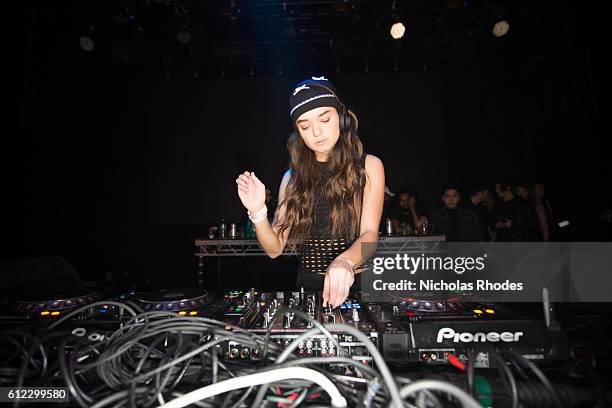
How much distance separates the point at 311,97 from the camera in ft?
4.74

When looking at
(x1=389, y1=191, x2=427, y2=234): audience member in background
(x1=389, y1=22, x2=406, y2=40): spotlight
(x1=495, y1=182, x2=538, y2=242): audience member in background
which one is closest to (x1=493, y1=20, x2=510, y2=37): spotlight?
(x1=389, y1=22, x2=406, y2=40): spotlight

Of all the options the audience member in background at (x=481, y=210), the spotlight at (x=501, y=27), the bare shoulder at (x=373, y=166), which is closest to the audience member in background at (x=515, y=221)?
the audience member in background at (x=481, y=210)

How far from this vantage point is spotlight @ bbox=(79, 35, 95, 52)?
522cm

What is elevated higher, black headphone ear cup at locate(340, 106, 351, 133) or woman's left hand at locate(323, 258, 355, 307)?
black headphone ear cup at locate(340, 106, 351, 133)

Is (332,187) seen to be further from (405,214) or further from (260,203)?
(405,214)

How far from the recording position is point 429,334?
773 mm

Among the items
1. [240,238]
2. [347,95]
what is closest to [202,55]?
[347,95]

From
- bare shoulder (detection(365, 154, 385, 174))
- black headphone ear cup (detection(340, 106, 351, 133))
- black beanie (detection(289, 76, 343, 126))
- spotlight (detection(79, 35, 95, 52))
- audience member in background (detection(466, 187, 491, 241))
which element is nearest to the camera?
black beanie (detection(289, 76, 343, 126))

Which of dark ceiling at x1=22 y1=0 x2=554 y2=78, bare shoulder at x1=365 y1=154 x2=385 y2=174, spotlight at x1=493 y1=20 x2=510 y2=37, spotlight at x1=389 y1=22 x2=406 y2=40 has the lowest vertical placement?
bare shoulder at x1=365 y1=154 x2=385 y2=174

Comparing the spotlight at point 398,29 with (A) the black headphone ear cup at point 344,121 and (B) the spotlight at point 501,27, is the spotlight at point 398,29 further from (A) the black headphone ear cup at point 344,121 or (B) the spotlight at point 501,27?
(A) the black headphone ear cup at point 344,121

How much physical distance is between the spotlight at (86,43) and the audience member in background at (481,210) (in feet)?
22.8

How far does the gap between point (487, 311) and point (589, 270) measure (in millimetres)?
3801

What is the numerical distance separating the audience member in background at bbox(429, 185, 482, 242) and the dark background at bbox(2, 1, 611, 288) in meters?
1.49

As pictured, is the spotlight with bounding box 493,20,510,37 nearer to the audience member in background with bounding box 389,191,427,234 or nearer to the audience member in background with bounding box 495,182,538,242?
the audience member in background with bounding box 495,182,538,242
